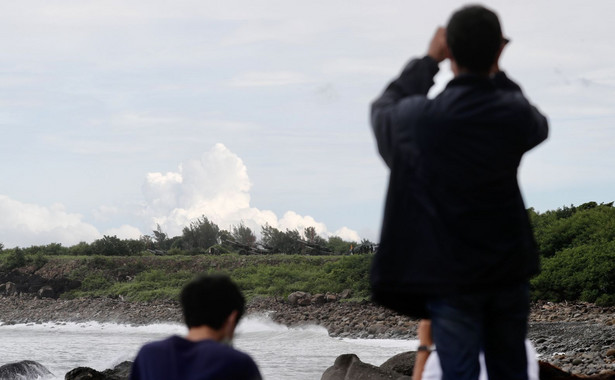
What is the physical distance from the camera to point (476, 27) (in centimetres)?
263

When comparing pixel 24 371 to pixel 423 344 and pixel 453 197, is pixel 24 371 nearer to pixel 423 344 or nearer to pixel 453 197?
pixel 423 344

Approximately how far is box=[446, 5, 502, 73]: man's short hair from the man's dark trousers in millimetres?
767

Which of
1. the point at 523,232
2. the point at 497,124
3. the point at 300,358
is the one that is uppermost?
the point at 497,124

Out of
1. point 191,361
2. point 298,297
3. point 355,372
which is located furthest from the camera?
point 298,297

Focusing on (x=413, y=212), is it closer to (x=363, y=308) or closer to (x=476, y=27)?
(x=476, y=27)

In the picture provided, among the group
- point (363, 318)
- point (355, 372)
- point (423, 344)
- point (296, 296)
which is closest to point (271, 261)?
point (296, 296)

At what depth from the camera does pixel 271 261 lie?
118 feet

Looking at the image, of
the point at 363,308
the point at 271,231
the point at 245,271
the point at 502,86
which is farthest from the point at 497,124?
the point at 271,231

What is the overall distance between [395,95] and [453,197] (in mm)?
464

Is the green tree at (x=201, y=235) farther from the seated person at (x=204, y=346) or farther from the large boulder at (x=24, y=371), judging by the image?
the seated person at (x=204, y=346)

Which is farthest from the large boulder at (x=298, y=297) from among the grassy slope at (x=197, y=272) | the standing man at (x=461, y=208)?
the standing man at (x=461, y=208)

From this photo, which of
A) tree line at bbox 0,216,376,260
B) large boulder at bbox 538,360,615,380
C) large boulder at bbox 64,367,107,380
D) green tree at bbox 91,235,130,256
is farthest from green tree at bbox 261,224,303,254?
large boulder at bbox 538,360,615,380

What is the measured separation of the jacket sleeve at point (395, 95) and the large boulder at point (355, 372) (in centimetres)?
546

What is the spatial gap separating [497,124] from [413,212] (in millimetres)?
409
